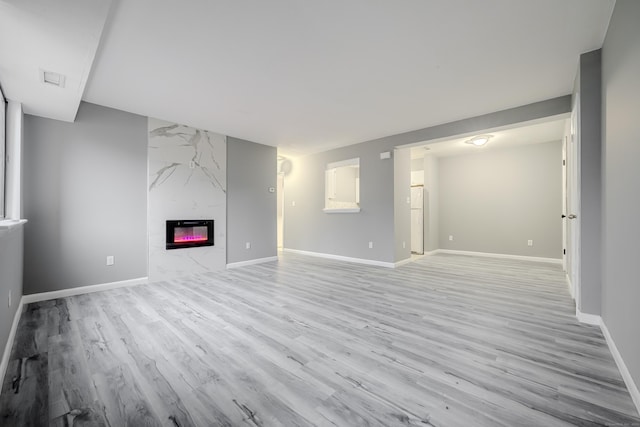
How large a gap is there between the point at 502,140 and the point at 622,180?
14.6 feet

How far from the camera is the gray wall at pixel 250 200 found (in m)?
5.07

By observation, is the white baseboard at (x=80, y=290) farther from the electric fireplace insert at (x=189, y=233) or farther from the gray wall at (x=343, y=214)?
the gray wall at (x=343, y=214)

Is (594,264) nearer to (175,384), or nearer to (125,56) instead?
(175,384)

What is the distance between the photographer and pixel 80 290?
11.2 ft

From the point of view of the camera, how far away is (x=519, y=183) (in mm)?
6020

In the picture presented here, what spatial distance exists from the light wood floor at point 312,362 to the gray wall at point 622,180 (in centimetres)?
35

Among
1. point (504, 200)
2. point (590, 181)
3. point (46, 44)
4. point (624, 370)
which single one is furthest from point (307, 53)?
point (504, 200)

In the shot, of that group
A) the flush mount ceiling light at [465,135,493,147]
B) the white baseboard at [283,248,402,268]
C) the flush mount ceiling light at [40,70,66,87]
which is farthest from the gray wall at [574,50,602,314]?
the flush mount ceiling light at [40,70,66,87]

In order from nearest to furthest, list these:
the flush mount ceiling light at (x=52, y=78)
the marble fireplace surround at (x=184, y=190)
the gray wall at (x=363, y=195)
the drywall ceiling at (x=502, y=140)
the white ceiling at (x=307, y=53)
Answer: the white ceiling at (x=307, y=53)
the flush mount ceiling light at (x=52, y=78)
the gray wall at (x=363, y=195)
the marble fireplace surround at (x=184, y=190)
the drywall ceiling at (x=502, y=140)

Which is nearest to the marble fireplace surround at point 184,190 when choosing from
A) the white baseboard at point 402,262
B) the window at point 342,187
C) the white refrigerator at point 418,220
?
the window at point 342,187

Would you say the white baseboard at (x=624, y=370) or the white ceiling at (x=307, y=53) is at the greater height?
the white ceiling at (x=307, y=53)

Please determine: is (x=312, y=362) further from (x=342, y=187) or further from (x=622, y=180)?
(x=342, y=187)

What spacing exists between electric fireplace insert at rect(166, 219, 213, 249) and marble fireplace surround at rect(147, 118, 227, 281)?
0.25 ft

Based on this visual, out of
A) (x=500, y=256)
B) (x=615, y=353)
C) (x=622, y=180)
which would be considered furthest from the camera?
(x=500, y=256)
